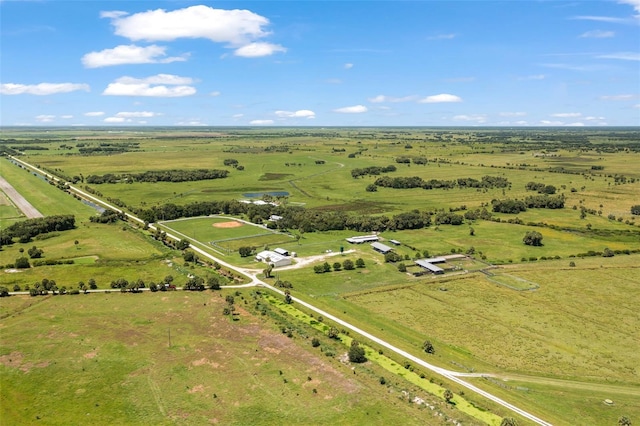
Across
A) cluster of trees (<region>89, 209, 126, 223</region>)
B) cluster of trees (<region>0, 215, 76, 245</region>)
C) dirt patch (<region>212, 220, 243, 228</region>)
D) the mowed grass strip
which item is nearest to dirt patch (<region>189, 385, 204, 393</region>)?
dirt patch (<region>212, 220, 243, 228</region>)

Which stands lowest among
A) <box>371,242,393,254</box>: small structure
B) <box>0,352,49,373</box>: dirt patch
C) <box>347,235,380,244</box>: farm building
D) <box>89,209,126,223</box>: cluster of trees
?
<box>0,352,49,373</box>: dirt patch

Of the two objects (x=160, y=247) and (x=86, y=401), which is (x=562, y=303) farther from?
(x=160, y=247)

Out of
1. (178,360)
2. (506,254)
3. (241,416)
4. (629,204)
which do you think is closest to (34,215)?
(178,360)

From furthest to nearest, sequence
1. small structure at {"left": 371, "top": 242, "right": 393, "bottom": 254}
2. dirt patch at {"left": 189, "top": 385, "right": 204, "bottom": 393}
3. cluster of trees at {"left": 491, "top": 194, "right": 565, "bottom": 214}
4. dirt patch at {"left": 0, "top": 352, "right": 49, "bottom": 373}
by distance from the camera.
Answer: cluster of trees at {"left": 491, "top": 194, "right": 565, "bottom": 214} < small structure at {"left": 371, "top": 242, "right": 393, "bottom": 254} < dirt patch at {"left": 0, "top": 352, "right": 49, "bottom": 373} < dirt patch at {"left": 189, "top": 385, "right": 204, "bottom": 393}

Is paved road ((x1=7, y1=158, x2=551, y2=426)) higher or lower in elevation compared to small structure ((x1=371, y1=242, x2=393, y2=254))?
lower

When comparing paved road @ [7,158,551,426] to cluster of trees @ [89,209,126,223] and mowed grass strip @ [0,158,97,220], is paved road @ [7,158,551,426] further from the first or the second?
mowed grass strip @ [0,158,97,220]

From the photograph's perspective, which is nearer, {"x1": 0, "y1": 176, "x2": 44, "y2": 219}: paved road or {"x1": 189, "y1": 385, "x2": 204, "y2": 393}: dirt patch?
{"x1": 189, "y1": 385, "x2": 204, "y2": 393}: dirt patch
